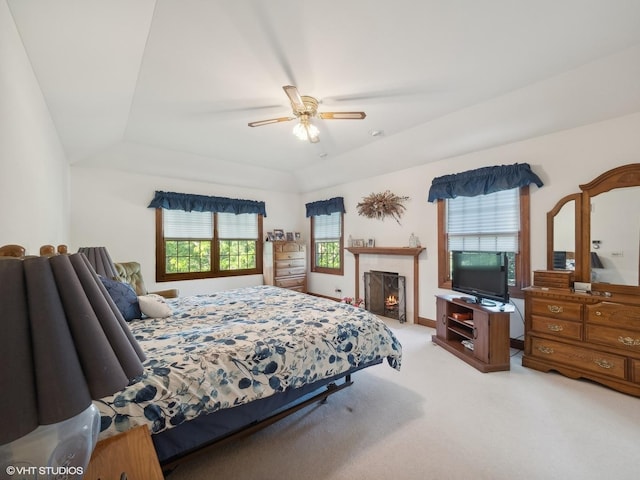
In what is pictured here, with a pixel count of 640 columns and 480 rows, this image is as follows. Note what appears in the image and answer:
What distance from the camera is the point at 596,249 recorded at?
275cm

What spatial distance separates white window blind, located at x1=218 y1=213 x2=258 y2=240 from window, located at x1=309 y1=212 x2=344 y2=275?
4.54 feet

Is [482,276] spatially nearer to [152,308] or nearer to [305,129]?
[305,129]

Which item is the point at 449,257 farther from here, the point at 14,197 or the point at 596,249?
the point at 14,197

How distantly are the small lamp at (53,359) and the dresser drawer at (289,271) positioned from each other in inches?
207

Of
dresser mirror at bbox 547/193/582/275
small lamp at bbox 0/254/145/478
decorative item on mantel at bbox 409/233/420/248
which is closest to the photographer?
small lamp at bbox 0/254/145/478

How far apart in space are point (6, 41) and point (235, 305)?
A: 2.24 meters

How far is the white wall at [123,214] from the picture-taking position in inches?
164

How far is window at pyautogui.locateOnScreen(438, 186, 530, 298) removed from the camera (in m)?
3.38

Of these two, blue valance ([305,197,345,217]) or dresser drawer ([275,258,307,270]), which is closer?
blue valance ([305,197,345,217])

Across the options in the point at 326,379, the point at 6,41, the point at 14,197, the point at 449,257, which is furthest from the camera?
the point at 449,257

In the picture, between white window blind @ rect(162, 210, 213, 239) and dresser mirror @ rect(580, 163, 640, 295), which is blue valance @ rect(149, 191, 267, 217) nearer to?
white window blind @ rect(162, 210, 213, 239)

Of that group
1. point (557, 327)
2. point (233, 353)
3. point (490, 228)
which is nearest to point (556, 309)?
point (557, 327)

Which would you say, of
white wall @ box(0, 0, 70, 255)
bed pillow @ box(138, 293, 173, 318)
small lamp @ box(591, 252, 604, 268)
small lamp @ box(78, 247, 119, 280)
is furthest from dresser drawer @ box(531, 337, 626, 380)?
small lamp @ box(78, 247, 119, 280)

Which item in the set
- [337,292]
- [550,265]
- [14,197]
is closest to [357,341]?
[14,197]
